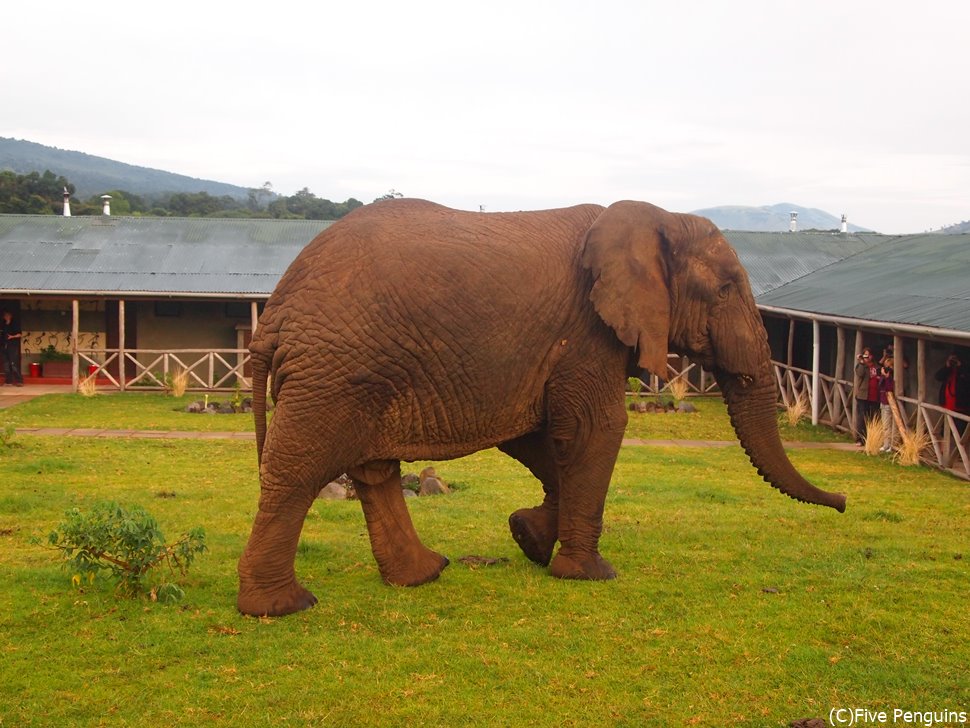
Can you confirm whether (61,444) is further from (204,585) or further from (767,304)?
(767,304)

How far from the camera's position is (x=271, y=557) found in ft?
21.8

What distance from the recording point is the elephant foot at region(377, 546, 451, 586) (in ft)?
24.4

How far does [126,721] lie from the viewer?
505 cm

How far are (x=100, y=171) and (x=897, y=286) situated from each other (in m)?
165

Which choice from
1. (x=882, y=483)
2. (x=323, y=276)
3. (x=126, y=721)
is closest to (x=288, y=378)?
(x=323, y=276)

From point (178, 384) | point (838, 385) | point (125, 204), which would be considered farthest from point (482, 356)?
point (125, 204)

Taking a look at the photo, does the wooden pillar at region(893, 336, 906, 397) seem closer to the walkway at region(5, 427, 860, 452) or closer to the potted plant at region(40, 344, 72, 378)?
the walkway at region(5, 427, 860, 452)

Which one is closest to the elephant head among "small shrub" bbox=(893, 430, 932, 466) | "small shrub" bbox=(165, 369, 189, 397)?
"small shrub" bbox=(893, 430, 932, 466)

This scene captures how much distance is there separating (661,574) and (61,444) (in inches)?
407

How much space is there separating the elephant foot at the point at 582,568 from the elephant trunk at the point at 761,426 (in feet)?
4.81

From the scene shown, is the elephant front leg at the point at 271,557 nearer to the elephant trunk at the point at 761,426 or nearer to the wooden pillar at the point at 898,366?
the elephant trunk at the point at 761,426

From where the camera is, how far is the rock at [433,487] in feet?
38.6

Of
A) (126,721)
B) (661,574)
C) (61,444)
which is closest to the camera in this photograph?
(126,721)

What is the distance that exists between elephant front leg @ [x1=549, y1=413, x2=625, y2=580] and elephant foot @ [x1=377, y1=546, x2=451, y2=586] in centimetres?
95
